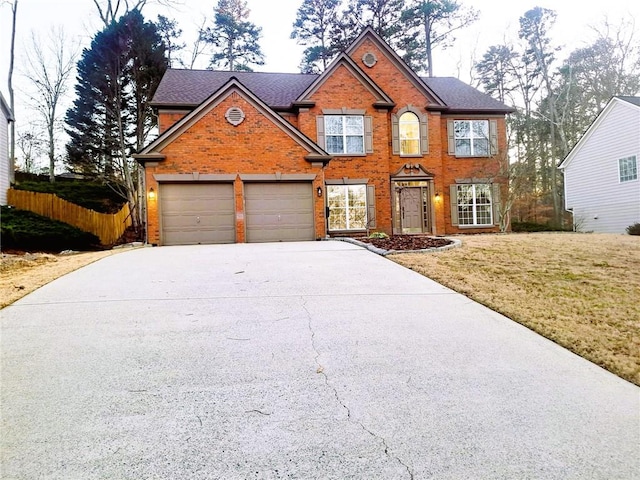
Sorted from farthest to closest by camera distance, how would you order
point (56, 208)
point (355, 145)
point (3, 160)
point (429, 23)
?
point (429, 23) → point (3, 160) → point (56, 208) → point (355, 145)

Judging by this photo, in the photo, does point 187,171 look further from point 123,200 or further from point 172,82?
point 123,200

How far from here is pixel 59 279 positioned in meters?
7.07

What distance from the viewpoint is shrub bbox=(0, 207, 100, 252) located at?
13.5 metres

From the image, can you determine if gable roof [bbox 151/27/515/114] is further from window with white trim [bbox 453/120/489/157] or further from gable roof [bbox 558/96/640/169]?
gable roof [bbox 558/96/640/169]

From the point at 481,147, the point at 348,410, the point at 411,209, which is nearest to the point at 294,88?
the point at 411,209

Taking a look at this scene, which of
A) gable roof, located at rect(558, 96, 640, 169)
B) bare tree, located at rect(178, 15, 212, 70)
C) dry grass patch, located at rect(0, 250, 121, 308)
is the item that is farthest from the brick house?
bare tree, located at rect(178, 15, 212, 70)

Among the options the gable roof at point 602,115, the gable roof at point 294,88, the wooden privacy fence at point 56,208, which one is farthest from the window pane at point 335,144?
the gable roof at point 602,115

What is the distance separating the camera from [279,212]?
14250 millimetres

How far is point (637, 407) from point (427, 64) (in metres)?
28.9

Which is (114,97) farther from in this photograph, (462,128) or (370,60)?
(462,128)

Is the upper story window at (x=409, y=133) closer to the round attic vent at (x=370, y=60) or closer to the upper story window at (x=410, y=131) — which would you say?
the upper story window at (x=410, y=131)

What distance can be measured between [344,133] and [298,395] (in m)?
14.8

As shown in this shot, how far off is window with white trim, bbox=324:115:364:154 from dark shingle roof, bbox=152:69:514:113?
205cm

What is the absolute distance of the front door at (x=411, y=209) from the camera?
17375 millimetres
